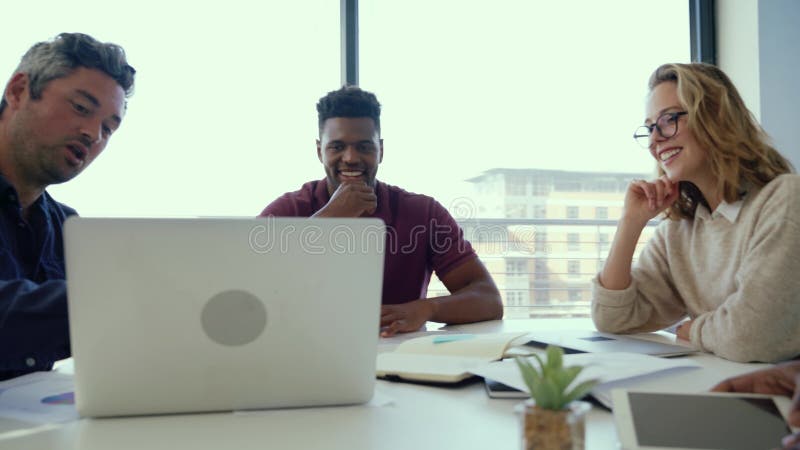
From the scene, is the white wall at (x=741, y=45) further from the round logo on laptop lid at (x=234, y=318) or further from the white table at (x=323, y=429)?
the round logo on laptop lid at (x=234, y=318)

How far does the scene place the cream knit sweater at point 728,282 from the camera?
1.20 metres

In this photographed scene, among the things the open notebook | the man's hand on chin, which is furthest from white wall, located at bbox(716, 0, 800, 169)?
the open notebook

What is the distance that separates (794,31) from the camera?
280cm

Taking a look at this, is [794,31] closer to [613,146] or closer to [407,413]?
[613,146]

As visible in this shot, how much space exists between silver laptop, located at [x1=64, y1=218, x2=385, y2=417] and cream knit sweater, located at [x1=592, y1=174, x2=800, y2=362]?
828mm

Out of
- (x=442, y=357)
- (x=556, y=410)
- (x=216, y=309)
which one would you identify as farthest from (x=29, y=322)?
(x=556, y=410)

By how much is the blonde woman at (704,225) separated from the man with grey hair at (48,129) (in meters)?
1.37

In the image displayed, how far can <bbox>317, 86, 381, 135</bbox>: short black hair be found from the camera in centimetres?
217

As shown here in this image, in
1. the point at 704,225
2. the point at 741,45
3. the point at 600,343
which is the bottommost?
the point at 600,343

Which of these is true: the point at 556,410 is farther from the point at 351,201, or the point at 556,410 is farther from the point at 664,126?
the point at 351,201

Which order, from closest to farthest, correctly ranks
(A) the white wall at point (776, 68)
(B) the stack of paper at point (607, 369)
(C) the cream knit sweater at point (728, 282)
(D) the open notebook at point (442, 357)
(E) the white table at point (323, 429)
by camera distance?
(E) the white table at point (323, 429), (B) the stack of paper at point (607, 369), (D) the open notebook at point (442, 357), (C) the cream knit sweater at point (728, 282), (A) the white wall at point (776, 68)

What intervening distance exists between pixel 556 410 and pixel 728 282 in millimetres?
1084

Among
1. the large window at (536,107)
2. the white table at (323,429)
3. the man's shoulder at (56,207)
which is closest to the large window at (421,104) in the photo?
the large window at (536,107)

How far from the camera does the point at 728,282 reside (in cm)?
142
